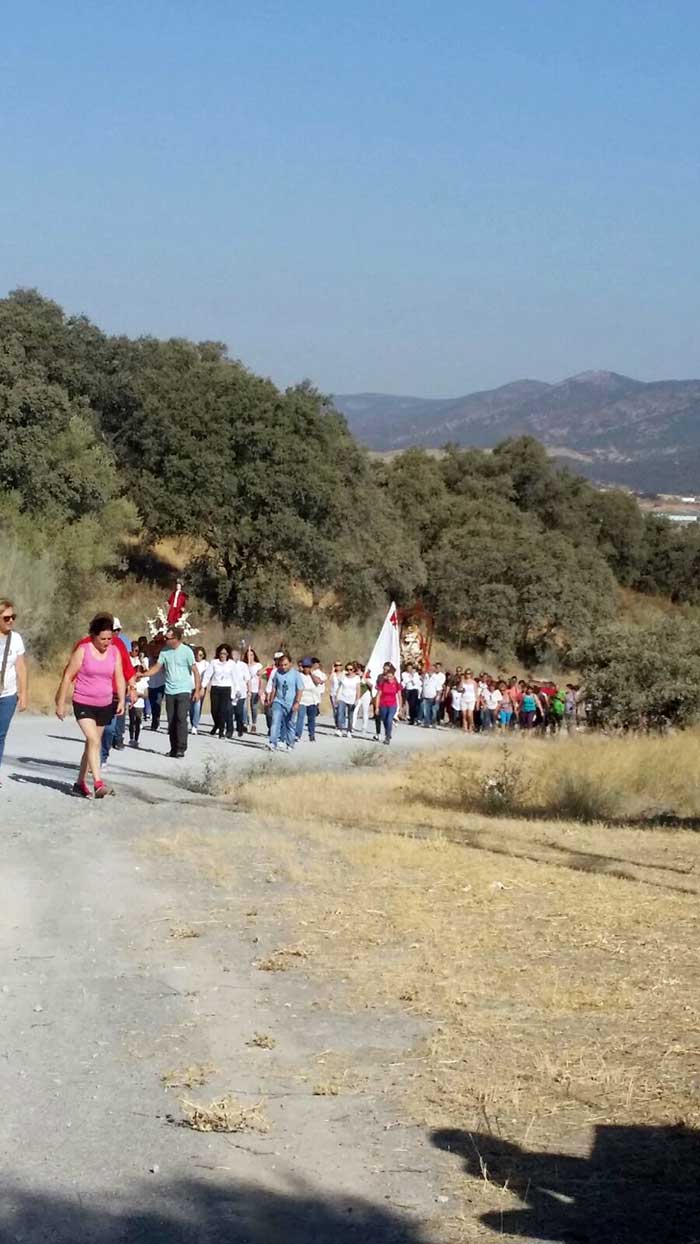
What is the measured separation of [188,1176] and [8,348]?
43376mm

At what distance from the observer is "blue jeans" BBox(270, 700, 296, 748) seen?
26.7 metres

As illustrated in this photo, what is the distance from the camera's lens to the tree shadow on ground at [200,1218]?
5.14m

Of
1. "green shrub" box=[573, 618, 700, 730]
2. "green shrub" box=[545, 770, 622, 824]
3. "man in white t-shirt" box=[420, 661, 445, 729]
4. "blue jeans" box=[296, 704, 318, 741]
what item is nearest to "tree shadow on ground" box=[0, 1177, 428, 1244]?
"green shrub" box=[545, 770, 622, 824]

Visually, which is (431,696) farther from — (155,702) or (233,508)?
(155,702)

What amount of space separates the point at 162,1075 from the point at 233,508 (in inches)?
1839

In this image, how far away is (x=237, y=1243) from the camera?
202 inches

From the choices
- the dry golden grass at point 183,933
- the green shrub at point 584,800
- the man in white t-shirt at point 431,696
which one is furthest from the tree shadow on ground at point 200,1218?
the man in white t-shirt at point 431,696

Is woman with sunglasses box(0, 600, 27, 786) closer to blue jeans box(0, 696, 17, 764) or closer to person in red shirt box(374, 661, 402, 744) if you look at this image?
blue jeans box(0, 696, 17, 764)

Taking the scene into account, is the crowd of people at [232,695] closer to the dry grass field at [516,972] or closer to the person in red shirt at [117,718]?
the person in red shirt at [117,718]

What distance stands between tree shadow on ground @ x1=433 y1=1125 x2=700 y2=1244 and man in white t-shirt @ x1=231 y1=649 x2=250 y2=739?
21517mm

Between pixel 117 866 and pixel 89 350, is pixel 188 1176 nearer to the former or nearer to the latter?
pixel 117 866

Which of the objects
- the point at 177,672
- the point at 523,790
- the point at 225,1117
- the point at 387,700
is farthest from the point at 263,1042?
the point at 387,700

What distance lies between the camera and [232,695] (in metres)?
28.3

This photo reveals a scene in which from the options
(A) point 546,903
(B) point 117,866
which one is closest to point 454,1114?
(A) point 546,903
